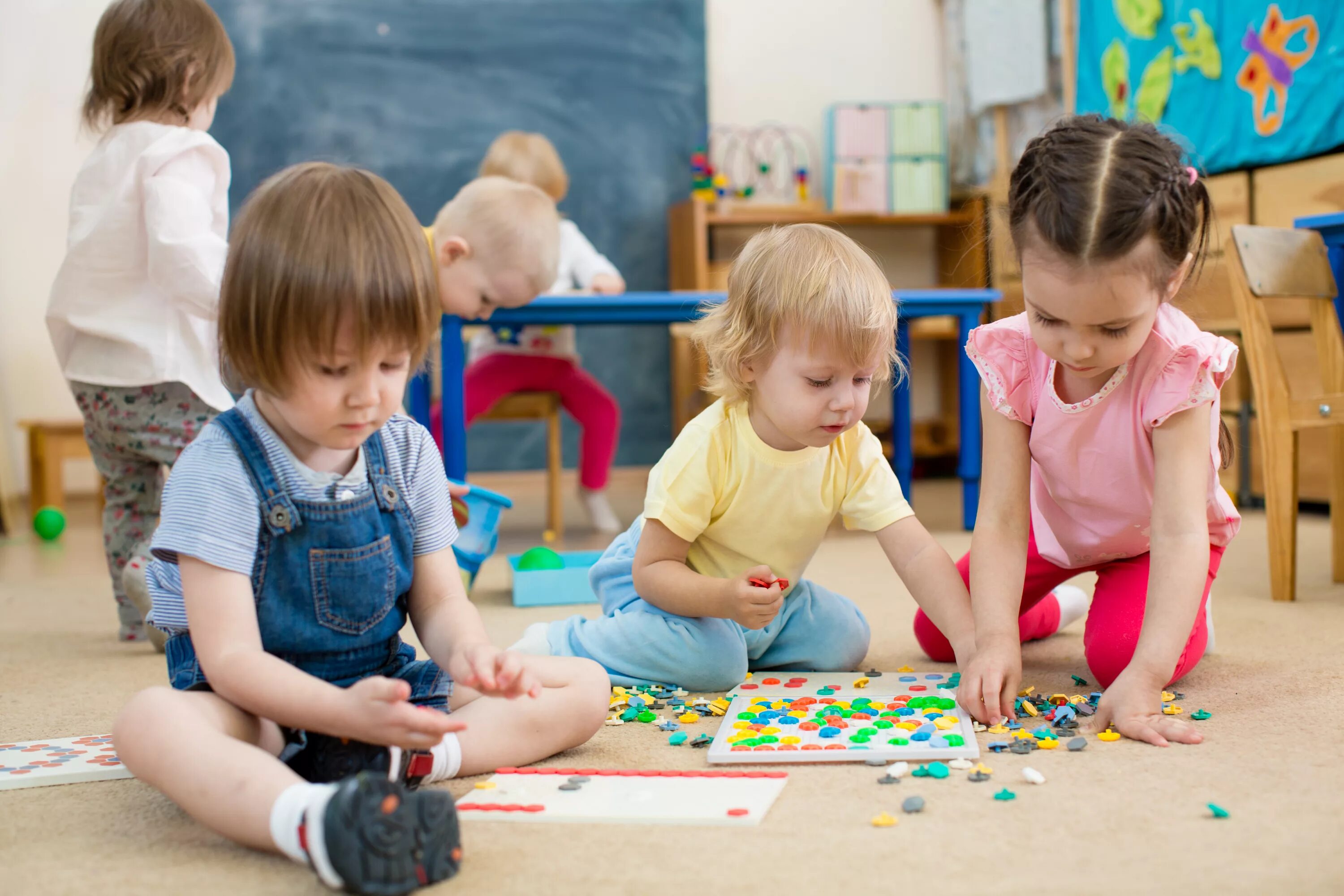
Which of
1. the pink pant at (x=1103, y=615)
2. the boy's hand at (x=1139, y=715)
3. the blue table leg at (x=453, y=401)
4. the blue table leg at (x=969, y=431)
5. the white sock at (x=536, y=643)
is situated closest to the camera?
the boy's hand at (x=1139, y=715)

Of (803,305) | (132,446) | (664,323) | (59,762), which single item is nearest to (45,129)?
(664,323)

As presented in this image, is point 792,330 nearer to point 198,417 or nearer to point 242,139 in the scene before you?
point 198,417

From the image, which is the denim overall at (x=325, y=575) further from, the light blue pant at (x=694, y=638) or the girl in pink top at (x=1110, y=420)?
the girl in pink top at (x=1110, y=420)

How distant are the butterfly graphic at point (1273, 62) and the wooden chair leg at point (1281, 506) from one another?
61.4 inches

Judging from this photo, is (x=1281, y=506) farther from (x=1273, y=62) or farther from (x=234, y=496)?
(x=1273, y=62)

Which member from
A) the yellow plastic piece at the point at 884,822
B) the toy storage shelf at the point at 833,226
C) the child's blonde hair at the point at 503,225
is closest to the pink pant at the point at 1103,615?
the yellow plastic piece at the point at 884,822

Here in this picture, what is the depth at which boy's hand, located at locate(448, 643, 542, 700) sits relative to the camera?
896 mm

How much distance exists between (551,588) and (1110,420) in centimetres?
102

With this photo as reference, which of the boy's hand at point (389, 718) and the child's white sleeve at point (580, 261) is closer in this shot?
the boy's hand at point (389, 718)

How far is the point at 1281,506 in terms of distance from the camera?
189cm

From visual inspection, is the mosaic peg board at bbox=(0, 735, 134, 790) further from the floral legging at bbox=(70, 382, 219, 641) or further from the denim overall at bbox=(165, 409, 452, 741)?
the floral legging at bbox=(70, 382, 219, 641)

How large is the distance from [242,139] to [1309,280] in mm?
3376

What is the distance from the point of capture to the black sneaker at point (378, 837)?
73 cm

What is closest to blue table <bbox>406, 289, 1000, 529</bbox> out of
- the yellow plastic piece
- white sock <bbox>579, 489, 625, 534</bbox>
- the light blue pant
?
white sock <bbox>579, 489, 625, 534</bbox>
